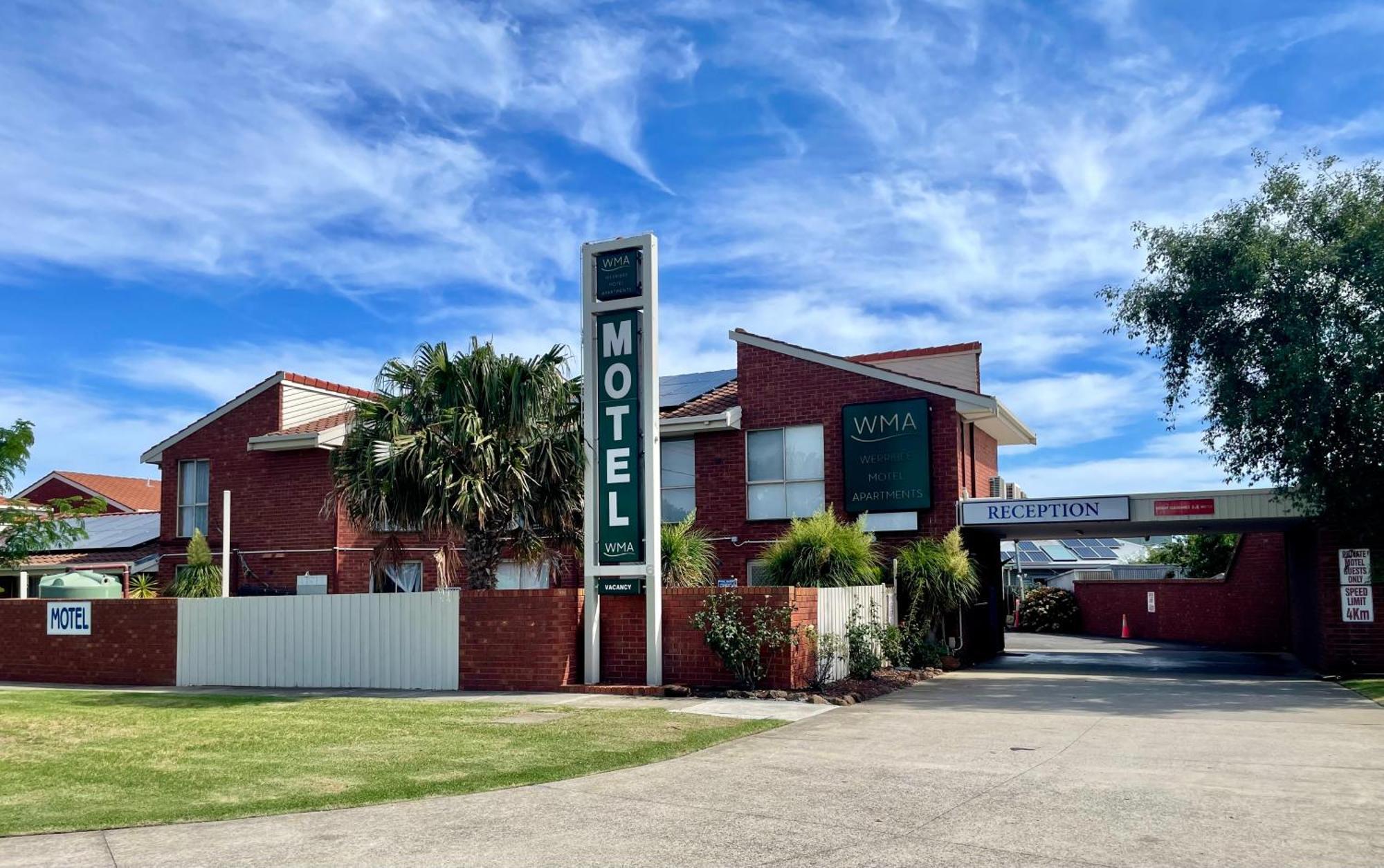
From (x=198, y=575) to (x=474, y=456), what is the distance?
40.9 feet

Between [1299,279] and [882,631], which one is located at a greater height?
[1299,279]

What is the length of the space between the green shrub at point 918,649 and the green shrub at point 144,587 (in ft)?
51.5

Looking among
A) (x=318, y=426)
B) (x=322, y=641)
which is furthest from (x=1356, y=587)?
(x=318, y=426)

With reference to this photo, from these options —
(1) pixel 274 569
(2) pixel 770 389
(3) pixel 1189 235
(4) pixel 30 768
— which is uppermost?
(3) pixel 1189 235

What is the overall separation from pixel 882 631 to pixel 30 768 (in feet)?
39.7

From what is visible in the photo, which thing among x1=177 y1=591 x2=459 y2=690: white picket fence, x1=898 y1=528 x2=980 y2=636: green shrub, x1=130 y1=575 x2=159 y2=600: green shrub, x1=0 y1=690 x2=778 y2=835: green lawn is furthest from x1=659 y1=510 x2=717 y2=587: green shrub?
x1=130 y1=575 x2=159 y2=600: green shrub

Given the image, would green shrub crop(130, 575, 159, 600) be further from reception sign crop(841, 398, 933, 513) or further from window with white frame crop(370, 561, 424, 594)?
reception sign crop(841, 398, 933, 513)

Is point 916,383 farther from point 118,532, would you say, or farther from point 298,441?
point 118,532

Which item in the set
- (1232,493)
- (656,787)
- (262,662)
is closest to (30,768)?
(656,787)

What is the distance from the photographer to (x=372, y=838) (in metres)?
7.82

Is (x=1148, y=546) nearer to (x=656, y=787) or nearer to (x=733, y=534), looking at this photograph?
(x=733, y=534)

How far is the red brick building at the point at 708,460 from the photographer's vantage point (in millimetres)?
23594

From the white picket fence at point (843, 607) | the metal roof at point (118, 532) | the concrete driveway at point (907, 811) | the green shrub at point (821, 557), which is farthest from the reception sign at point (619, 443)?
the metal roof at point (118, 532)

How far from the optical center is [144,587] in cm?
2581
